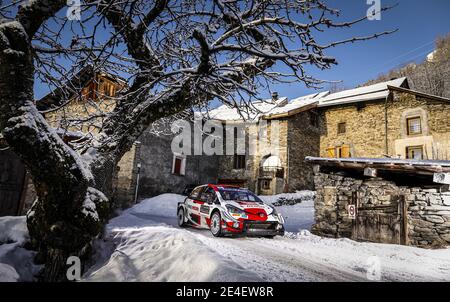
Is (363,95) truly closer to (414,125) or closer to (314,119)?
(314,119)

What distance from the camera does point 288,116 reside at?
2334 cm

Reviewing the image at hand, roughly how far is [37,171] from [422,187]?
9793 mm

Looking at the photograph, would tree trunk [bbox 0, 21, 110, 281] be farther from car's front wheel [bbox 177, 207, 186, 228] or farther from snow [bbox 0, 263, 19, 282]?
car's front wheel [bbox 177, 207, 186, 228]

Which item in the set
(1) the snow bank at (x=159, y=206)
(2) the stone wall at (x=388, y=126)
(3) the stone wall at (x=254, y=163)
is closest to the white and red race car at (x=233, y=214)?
(1) the snow bank at (x=159, y=206)

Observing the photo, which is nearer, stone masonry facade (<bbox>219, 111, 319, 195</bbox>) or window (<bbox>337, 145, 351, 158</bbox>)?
stone masonry facade (<bbox>219, 111, 319, 195</bbox>)

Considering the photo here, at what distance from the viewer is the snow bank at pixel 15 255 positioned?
160 inches

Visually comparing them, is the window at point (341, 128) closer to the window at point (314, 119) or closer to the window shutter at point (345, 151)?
the window shutter at point (345, 151)

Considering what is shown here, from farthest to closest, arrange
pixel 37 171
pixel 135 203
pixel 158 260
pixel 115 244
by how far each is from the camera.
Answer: pixel 135 203
pixel 115 244
pixel 158 260
pixel 37 171

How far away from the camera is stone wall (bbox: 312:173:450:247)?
25.6 feet

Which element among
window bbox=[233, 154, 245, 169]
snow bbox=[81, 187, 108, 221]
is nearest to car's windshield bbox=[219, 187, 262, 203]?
snow bbox=[81, 187, 108, 221]

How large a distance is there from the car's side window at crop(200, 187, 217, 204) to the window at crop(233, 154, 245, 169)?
16.4 meters
